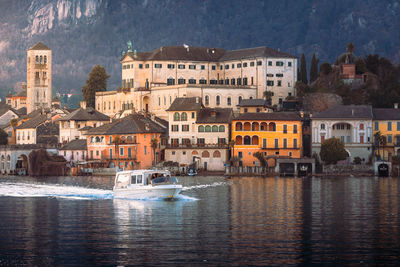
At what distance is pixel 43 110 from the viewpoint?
185500mm

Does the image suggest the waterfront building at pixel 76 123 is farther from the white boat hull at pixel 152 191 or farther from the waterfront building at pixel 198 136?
the white boat hull at pixel 152 191

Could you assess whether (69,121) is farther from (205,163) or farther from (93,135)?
(205,163)

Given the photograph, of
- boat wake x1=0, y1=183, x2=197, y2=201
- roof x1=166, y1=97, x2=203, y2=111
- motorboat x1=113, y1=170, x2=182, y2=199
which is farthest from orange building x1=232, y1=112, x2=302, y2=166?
motorboat x1=113, y1=170, x2=182, y2=199

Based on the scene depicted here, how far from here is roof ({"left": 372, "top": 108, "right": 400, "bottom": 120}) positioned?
14212 centimetres

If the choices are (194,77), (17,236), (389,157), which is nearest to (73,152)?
(194,77)

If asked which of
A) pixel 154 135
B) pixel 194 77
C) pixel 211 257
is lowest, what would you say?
pixel 211 257

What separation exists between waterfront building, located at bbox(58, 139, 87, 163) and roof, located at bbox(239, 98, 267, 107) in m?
27.9

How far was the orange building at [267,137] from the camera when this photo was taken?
14200cm

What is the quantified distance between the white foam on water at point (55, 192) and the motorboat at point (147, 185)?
325 cm

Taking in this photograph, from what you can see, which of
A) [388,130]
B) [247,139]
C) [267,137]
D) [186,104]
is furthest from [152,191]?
[186,104]

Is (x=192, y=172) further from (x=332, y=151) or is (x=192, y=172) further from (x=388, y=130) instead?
(x=388, y=130)

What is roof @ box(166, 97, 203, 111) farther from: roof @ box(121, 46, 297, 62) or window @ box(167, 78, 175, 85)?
roof @ box(121, 46, 297, 62)

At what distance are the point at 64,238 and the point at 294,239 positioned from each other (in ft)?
44.7

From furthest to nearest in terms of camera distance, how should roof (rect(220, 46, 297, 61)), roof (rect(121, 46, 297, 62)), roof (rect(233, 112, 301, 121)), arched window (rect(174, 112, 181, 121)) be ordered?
1. roof (rect(121, 46, 297, 62))
2. roof (rect(220, 46, 297, 61))
3. arched window (rect(174, 112, 181, 121))
4. roof (rect(233, 112, 301, 121))
